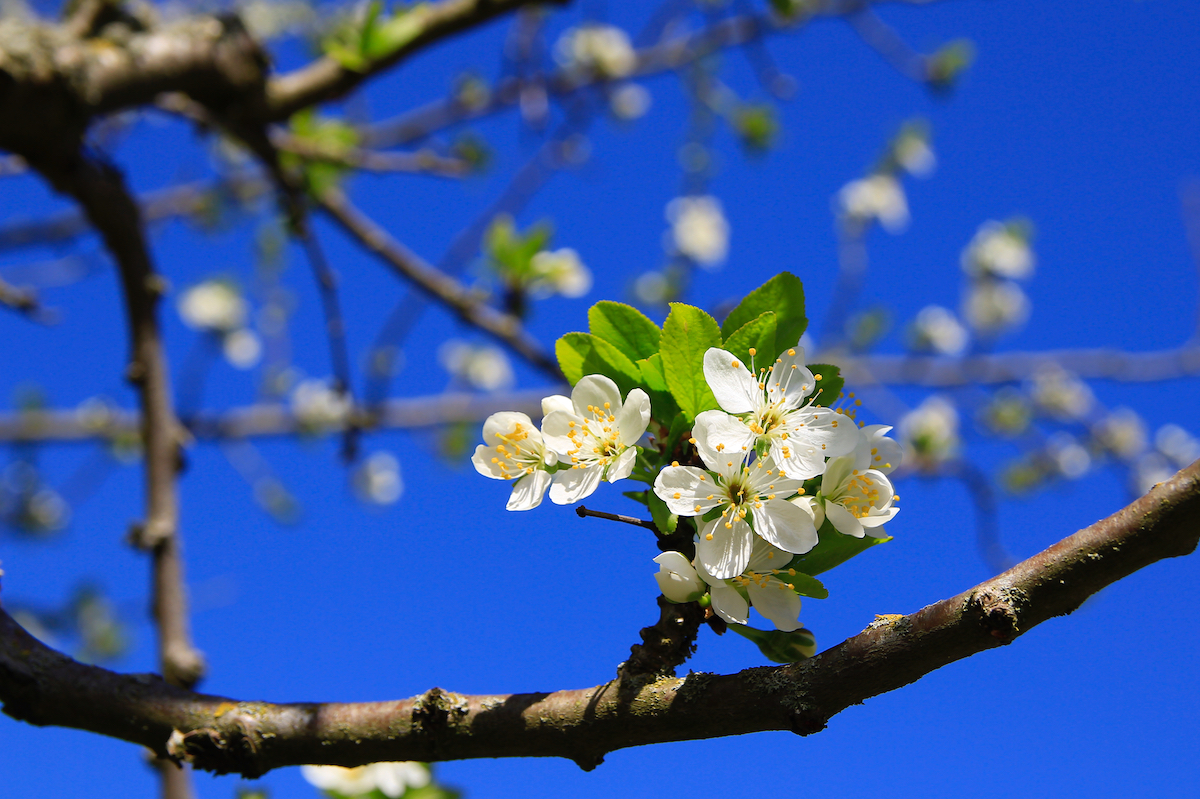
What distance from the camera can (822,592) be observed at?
0.95m

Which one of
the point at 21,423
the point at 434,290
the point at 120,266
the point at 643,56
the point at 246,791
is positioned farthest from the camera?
the point at 21,423

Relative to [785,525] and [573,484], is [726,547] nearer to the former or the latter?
[785,525]

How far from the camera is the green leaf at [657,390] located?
1.03 meters

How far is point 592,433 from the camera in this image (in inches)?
39.8

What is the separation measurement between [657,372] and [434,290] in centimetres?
209

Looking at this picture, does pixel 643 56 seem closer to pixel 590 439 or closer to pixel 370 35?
pixel 370 35

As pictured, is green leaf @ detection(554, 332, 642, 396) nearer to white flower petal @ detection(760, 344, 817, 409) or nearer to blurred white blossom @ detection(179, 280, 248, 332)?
white flower petal @ detection(760, 344, 817, 409)

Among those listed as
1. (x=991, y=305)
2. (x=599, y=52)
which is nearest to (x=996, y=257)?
(x=991, y=305)

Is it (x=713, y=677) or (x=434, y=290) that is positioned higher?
(x=434, y=290)

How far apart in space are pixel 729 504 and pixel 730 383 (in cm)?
14

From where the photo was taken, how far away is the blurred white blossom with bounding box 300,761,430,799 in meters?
1.61

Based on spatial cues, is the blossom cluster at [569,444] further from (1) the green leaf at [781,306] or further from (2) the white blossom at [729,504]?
(1) the green leaf at [781,306]

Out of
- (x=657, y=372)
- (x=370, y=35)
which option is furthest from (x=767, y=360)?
(x=370, y=35)

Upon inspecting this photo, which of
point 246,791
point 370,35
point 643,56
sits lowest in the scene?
point 246,791
